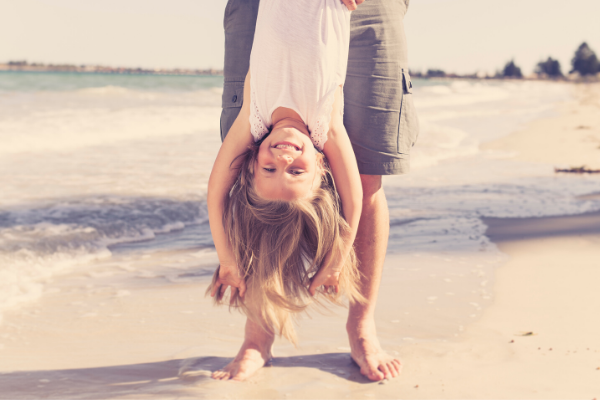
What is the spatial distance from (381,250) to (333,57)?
31.6 inches

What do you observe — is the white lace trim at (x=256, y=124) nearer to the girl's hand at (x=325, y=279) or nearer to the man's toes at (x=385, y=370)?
the girl's hand at (x=325, y=279)

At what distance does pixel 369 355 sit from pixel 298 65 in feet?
3.58

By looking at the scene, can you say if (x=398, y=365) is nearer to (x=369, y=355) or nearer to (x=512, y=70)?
(x=369, y=355)

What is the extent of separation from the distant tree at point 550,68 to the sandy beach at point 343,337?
80.6 metres

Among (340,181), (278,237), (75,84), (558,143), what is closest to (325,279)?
(278,237)

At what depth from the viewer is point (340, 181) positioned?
5.88 feet

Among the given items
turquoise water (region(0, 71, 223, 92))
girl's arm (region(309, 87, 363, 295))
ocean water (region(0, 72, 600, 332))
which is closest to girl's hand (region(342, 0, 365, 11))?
girl's arm (region(309, 87, 363, 295))

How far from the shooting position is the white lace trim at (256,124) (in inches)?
69.8

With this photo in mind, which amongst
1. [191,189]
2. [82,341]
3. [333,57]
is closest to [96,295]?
[82,341]

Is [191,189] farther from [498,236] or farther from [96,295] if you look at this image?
[498,236]

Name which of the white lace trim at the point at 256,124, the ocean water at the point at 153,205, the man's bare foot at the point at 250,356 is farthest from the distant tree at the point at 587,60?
the white lace trim at the point at 256,124

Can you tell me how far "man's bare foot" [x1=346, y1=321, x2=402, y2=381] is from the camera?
1986 millimetres

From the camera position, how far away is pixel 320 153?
5.85ft

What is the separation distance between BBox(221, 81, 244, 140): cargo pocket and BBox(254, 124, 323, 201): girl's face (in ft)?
1.36
